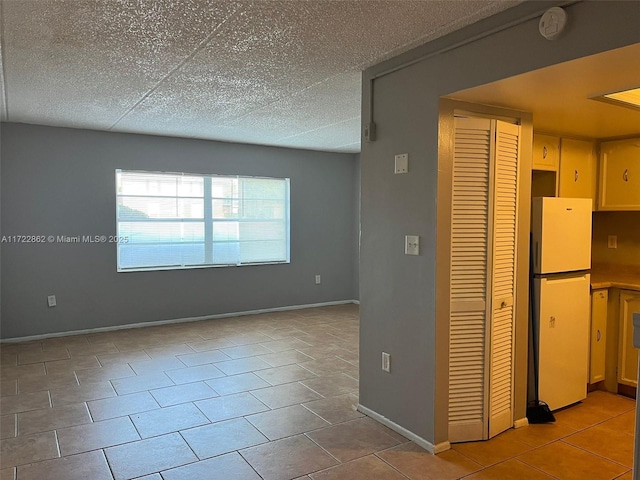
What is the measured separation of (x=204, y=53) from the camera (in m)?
2.79

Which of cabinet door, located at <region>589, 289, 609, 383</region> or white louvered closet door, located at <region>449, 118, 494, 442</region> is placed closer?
white louvered closet door, located at <region>449, 118, 494, 442</region>

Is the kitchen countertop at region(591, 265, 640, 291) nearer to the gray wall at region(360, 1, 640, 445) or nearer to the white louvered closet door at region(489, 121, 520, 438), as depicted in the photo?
the white louvered closet door at region(489, 121, 520, 438)

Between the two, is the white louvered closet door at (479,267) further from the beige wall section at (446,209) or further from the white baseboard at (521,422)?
the white baseboard at (521,422)

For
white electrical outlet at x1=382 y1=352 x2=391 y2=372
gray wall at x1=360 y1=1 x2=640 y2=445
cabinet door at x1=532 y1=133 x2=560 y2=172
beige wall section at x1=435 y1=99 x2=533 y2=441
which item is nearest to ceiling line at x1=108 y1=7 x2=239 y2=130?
gray wall at x1=360 y1=1 x2=640 y2=445

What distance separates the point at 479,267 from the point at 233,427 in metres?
1.83

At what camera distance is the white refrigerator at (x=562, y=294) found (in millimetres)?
3195

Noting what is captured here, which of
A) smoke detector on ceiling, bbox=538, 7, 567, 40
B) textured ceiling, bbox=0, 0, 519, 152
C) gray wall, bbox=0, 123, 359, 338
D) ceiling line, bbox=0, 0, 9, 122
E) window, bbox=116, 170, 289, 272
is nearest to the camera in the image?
smoke detector on ceiling, bbox=538, 7, 567, 40

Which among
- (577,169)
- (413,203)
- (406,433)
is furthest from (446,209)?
(577,169)

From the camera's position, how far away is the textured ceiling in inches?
86.1

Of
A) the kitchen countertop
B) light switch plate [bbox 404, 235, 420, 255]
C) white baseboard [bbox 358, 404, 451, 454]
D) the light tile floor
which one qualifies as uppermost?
light switch plate [bbox 404, 235, 420, 255]

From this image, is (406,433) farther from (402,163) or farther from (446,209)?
(402,163)

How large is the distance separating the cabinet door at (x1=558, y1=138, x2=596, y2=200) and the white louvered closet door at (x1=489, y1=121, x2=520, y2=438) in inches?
41.5

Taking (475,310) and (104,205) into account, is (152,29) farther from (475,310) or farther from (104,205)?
(104,205)

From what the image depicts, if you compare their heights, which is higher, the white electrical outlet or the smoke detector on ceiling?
the smoke detector on ceiling
